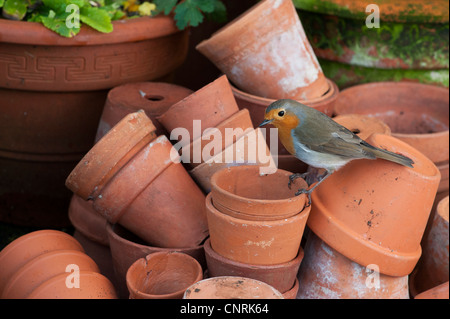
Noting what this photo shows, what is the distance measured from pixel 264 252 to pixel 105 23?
1.48 meters

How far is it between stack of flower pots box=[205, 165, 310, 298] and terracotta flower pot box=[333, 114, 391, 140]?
0.63 meters

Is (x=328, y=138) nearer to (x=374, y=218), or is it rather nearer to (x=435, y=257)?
(x=374, y=218)

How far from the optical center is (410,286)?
8.61ft

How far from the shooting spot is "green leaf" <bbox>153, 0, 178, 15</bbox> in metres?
3.03

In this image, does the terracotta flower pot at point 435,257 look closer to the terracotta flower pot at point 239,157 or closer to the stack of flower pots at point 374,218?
the stack of flower pots at point 374,218

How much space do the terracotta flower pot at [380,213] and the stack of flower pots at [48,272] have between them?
0.90 metres

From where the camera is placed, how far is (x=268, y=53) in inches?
A: 107

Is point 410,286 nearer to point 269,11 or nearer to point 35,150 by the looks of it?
point 269,11

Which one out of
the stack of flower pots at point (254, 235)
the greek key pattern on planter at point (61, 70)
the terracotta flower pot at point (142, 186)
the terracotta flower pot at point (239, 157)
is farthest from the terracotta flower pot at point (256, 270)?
the greek key pattern on planter at point (61, 70)

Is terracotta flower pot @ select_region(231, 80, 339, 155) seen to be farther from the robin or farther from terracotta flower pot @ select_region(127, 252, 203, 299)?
terracotta flower pot @ select_region(127, 252, 203, 299)

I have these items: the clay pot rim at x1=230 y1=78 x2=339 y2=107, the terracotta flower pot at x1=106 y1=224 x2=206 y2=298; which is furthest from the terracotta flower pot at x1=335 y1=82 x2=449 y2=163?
the terracotta flower pot at x1=106 y1=224 x2=206 y2=298

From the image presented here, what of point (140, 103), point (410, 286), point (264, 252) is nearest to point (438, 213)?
point (410, 286)

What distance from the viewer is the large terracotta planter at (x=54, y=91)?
2.79m

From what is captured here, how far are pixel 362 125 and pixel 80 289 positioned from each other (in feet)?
5.10
